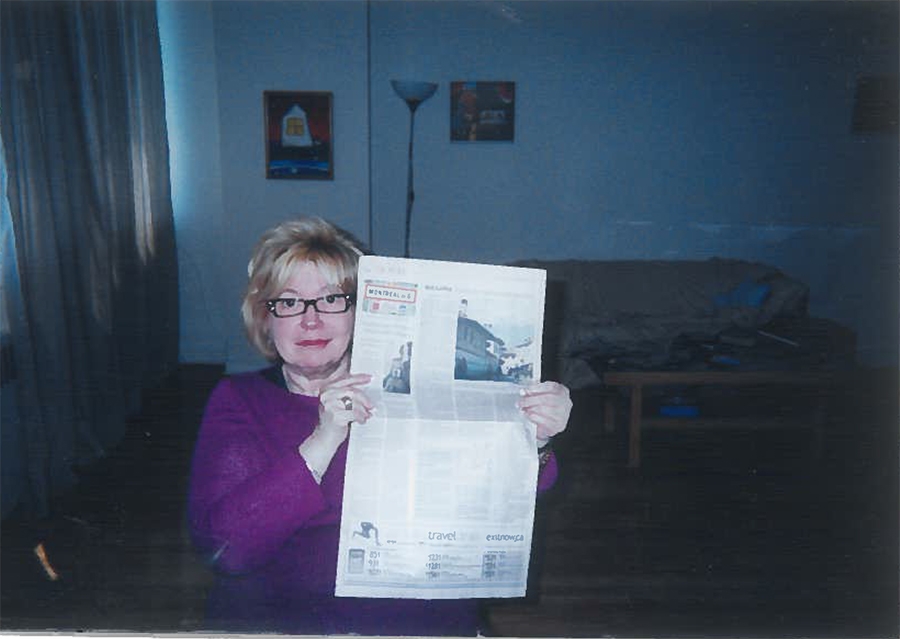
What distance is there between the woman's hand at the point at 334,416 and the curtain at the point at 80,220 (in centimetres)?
156

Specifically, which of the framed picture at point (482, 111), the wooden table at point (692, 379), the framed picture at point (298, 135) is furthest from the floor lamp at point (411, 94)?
the wooden table at point (692, 379)

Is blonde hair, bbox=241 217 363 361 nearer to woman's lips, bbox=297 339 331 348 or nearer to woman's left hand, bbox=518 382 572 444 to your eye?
woman's lips, bbox=297 339 331 348

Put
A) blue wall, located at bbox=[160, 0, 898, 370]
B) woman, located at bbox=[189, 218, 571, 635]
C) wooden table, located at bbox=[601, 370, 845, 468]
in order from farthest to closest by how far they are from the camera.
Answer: blue wall, located at bbox=[160, 0, 898, 370] < wooden table, located at bbox=[601, 370, 845, 468] < woman, located at bbox=[189, 218, 571, 635]

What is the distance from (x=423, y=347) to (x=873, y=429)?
9.16 feet

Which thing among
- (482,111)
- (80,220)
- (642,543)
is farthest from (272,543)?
(482,111)

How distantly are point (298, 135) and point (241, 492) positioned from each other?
2.89 m

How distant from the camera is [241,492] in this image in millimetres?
907

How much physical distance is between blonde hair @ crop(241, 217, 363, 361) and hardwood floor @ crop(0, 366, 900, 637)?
101 cm

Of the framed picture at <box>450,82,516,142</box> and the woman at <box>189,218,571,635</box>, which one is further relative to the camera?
the framed picture at <box>450,82,516,142</box>

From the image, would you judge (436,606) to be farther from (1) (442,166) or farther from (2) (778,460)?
(1) (442,166)

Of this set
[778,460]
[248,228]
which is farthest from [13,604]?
[778,460]

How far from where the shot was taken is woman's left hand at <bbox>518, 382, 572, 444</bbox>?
0.84 metres

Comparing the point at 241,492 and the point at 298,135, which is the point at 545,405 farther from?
the point at 298,135

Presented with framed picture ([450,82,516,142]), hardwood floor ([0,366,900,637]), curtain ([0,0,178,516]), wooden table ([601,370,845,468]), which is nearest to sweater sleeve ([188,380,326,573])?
hardwood floor ([0,366,900,637])
